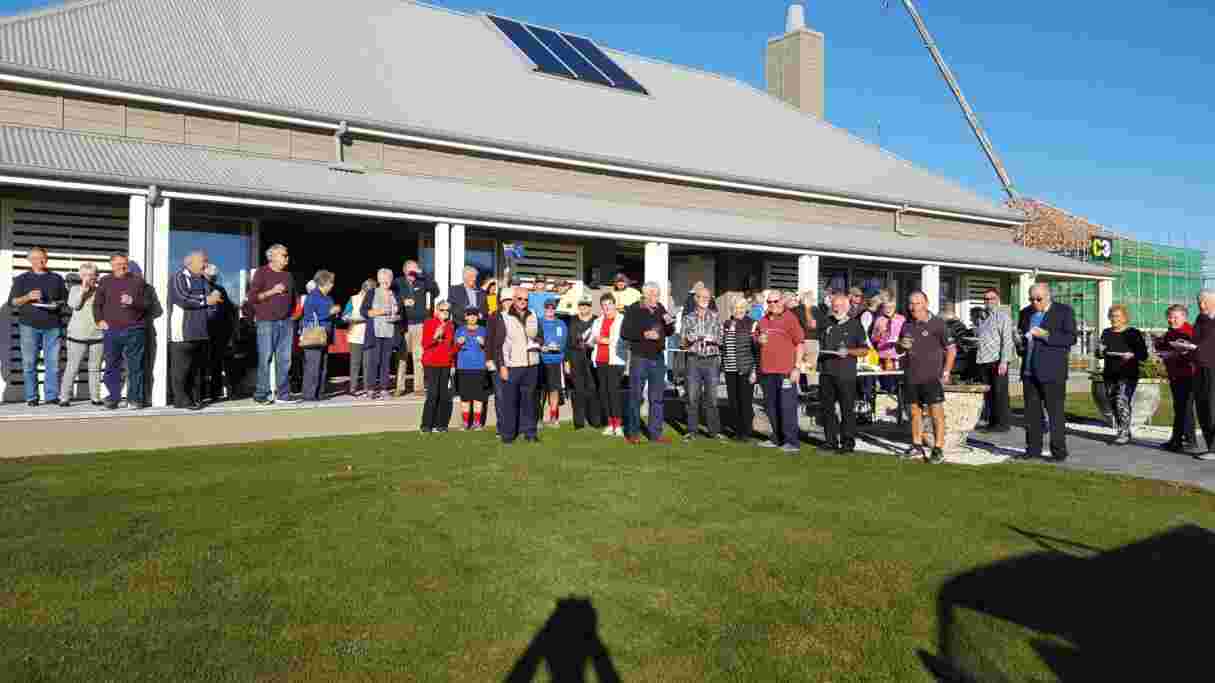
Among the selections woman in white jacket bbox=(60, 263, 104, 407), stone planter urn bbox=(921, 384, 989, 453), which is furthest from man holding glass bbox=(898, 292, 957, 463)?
woman in white jacket bbox=(60, 263, 104, 407)

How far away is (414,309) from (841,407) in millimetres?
5747

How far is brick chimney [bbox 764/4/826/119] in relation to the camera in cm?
2525

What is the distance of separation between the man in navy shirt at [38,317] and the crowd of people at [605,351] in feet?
0.06

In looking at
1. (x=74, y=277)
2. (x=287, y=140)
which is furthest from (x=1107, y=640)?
(x=287, y=140)

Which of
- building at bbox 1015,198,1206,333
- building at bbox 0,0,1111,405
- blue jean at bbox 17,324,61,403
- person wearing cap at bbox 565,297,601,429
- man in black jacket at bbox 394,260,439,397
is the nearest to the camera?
blue jean at bbox 17,324,61,403

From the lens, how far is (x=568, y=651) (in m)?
3.54

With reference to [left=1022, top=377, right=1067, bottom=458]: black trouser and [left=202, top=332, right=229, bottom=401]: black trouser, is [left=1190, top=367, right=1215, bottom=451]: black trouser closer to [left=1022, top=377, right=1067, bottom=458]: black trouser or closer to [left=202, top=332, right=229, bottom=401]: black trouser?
[left=1022, top=377, right=1067, bottom=458]: black trouser

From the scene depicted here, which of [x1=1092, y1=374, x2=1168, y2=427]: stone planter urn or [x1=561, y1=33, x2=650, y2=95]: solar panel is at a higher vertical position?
[x1=561, y1=33, x2=650, y2=95]: solar panel

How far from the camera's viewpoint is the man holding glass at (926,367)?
8.47m

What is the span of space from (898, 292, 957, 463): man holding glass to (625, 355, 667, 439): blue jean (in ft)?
8.88

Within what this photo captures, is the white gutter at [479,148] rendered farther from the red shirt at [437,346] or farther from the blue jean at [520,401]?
the blue jean at [520,401]

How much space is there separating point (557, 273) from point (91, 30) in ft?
27.8

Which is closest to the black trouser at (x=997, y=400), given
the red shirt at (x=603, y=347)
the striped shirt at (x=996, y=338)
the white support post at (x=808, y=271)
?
the striped shirt at (x=996, y=338)

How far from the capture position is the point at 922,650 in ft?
11.7
